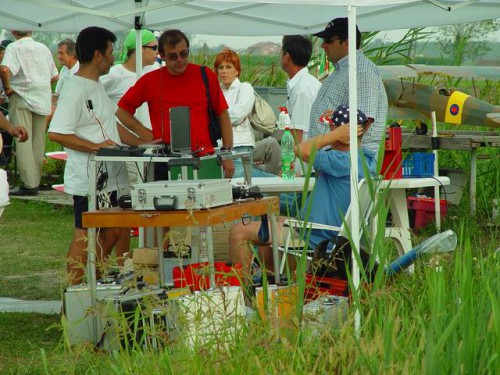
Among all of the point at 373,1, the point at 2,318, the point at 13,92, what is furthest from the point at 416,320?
the point at 13,92

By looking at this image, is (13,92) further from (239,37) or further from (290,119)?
(290,119)

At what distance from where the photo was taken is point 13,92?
12273 millimetres

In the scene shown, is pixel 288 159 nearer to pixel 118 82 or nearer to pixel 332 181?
pixel 332 181

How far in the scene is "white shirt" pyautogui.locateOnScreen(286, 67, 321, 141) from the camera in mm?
8516

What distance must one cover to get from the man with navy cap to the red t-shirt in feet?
2.73

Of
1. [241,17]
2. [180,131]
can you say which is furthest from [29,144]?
[180,131]

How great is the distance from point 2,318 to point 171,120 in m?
1.51

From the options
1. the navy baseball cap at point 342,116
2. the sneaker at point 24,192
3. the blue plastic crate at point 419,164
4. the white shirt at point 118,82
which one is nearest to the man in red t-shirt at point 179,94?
the navy baseball cap at point 342,116

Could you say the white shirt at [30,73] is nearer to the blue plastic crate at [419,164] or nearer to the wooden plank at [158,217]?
the blue plastic crate at [419,164]

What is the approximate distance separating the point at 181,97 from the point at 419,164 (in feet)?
7.85

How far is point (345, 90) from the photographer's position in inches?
246

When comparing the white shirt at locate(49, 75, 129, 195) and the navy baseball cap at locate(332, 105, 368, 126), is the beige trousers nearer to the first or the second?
the white shirt at locate(49, 75, 129, 195)

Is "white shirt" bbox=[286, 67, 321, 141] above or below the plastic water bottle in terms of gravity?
above

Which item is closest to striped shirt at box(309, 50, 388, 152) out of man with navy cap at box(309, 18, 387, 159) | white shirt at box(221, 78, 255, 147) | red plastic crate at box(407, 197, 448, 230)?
man with navy cap at box(309, 18, 387, 159)
